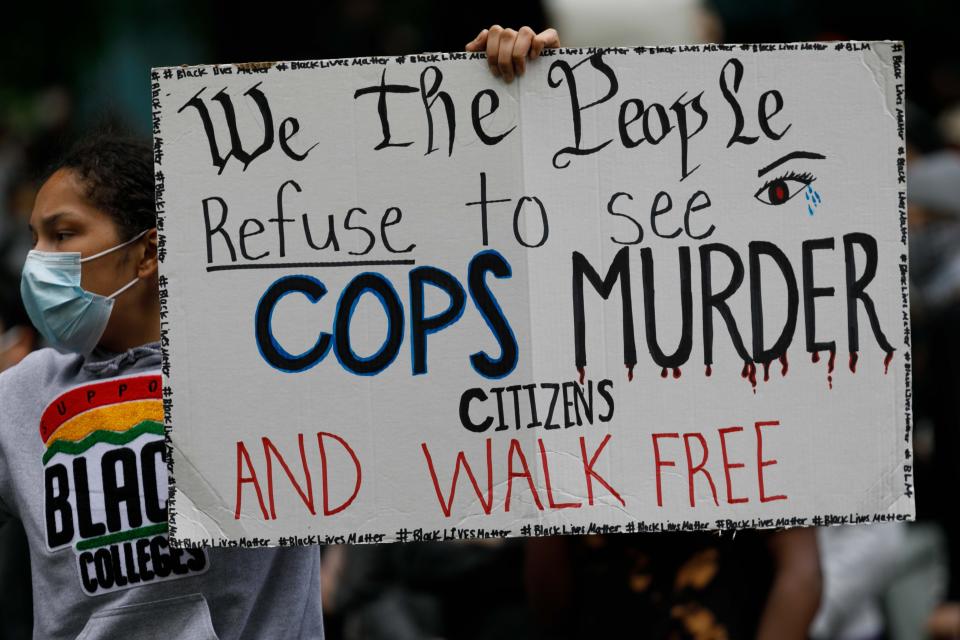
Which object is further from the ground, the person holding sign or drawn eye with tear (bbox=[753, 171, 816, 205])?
drawn eye with tear (bbox=[753, 171, 816, 205])

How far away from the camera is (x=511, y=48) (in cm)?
313

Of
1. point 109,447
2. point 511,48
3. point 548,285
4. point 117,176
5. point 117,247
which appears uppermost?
point 511,48

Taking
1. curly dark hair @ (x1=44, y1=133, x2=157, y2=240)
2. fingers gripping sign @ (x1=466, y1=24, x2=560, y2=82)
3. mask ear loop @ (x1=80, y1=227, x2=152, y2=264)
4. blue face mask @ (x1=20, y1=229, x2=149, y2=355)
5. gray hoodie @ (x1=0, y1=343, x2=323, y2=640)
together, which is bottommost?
gray hoodie @ (x1=0, y1=343, x2=323, y2=640)

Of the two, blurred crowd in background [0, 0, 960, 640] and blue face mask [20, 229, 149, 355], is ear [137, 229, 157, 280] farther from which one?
blurred crowd in background [0, 0, 960, 640]

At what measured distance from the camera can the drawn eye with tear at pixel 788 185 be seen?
10.4 feet

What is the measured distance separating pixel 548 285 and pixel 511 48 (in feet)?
1.51

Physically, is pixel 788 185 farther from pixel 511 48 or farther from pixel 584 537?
pixel 584 537

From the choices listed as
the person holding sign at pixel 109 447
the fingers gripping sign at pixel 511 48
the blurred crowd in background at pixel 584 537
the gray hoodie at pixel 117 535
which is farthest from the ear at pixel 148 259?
the fingers gripping sign at pixel 511 48

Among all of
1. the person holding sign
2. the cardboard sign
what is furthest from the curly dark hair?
the cardboard sign

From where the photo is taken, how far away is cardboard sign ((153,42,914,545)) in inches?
124

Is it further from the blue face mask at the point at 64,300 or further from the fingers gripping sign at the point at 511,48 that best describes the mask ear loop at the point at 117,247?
the fingers gripping sign at the point at 511,48

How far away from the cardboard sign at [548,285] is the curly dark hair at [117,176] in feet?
0.73

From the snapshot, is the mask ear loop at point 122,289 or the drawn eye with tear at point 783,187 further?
the mask ear loop at point 122,289

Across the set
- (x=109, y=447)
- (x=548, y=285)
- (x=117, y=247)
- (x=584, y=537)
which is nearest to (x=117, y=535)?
(x=109, y=447)
